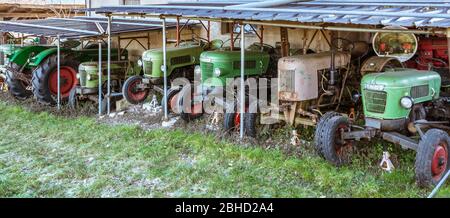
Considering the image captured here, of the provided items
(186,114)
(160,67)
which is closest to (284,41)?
(186,114)

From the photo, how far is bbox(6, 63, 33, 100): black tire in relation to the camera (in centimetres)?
1030

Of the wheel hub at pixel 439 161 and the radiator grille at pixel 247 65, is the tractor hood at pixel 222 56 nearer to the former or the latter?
the radiator grille at pixel 247 65

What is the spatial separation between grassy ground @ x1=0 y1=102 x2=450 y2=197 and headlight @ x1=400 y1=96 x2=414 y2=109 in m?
0.67

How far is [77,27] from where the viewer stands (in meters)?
9.79

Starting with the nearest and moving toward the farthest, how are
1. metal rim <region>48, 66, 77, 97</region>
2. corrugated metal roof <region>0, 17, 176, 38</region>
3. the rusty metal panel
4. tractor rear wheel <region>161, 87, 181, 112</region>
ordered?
the rusty metal panel → tractor rear wheel <region>161, 87, 181, 112</region> → corrugated metal roof <region>0, 17, 176, 38</region> → metal rim <region>48, 66, 77, 97</region>

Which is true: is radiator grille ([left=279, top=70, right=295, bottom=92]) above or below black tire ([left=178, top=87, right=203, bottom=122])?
above

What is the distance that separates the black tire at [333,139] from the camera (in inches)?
208

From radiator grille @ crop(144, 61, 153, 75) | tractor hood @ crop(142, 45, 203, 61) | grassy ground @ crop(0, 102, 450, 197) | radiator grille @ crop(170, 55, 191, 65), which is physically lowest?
grassy ground @ crop(0, 102, 450, 197)

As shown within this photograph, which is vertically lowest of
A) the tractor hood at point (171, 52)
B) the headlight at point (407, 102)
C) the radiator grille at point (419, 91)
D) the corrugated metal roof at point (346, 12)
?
the headlight at point (407, 102)

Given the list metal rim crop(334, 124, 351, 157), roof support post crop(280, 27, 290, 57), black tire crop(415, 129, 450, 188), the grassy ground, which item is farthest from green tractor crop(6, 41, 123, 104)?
black tire crop(415, 129, 450, 188)

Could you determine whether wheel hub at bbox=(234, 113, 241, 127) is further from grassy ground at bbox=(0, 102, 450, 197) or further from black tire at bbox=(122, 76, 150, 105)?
black tire at bbox=(122, 76, 150, 105)

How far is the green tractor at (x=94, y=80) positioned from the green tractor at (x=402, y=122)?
5.02m

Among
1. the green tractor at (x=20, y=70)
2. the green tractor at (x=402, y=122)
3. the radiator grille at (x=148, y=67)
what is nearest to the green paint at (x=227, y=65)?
the radiator grille at (x=148, y=67)

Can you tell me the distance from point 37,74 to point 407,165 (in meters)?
7.06
